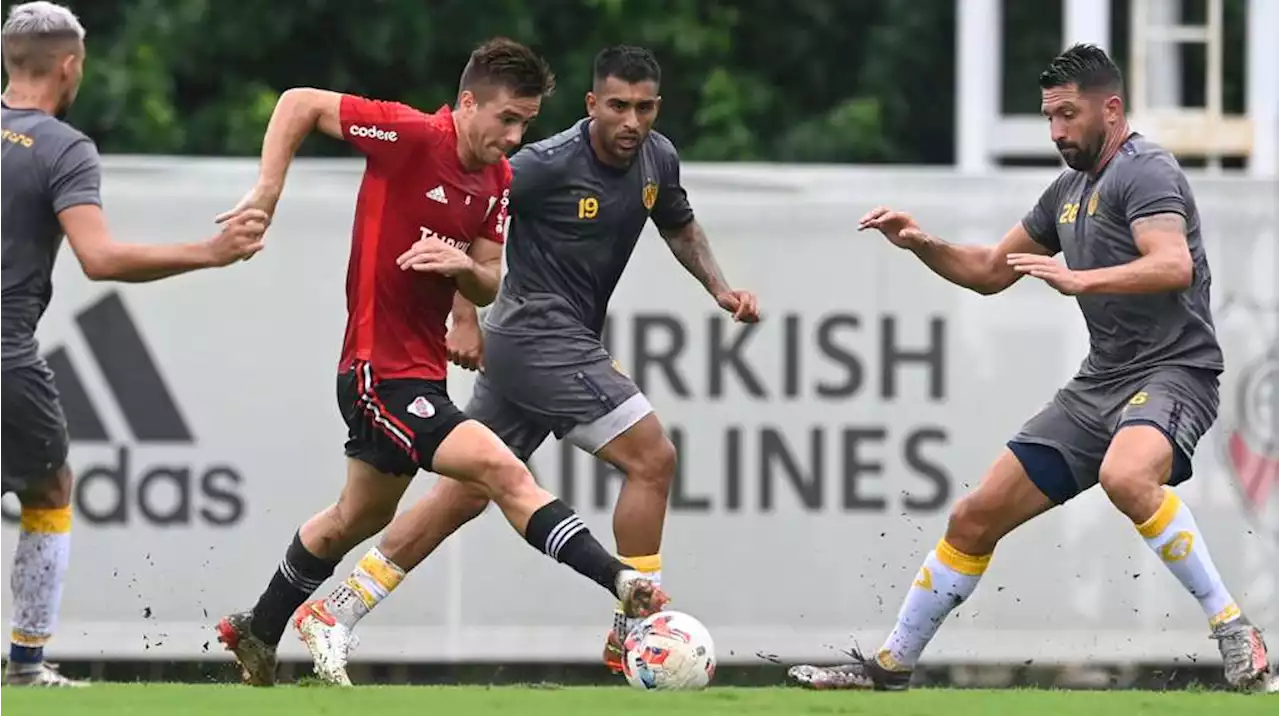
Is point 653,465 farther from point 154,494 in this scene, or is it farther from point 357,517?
point 154,494

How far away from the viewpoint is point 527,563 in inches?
464

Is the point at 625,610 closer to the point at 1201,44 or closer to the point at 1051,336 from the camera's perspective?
the point at 1051,336

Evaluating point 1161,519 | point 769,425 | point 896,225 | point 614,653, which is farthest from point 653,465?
point 769,425

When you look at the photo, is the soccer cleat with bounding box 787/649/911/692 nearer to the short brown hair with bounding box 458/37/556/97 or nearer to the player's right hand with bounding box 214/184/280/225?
the short brown hair with bounding box 458/37/556/97

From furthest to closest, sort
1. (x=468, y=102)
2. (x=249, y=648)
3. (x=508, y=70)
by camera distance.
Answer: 1. (x=249, y=648)
2. (x=468, y=102)
3. (x=508, y=70)

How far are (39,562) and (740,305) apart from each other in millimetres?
2566

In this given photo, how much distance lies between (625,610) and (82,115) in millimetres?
10025

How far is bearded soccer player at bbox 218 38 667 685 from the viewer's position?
8.56 metres

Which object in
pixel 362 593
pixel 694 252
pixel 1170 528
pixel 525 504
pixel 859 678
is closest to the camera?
pixel 525 504

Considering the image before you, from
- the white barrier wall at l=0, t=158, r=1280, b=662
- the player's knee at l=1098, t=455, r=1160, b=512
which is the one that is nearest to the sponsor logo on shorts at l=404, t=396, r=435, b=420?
the player's knee at l=1098, t=455, r=1160, b=512

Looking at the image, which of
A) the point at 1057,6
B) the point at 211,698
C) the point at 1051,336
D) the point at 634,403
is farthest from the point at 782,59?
the point at 211,698

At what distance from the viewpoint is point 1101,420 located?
9.06 metres

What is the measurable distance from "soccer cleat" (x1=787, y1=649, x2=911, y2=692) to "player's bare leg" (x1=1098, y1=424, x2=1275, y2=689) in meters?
1.03

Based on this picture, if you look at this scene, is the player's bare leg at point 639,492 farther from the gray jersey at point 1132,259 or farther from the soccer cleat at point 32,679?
the soccer cleat at point 32,679
